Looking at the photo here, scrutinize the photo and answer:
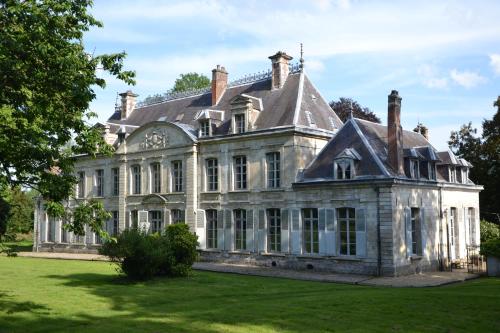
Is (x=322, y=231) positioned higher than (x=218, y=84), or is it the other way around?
(x=218, y=84)

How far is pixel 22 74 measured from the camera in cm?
→ 905

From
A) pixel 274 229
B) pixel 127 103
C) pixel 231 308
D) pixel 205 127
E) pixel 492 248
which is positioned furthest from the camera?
pixel 127 103

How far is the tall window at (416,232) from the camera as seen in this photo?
20719 mm

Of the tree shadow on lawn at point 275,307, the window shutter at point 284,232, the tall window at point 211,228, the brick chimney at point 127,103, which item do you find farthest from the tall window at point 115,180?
the tree shadow on lawn at point 275,307

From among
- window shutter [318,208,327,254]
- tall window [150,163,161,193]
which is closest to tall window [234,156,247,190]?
window shutter [318,208,327,254]

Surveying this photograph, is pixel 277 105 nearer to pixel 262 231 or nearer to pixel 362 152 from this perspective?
pixel 362 152

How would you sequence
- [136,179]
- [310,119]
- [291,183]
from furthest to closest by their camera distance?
[136,179], [310,119], [291,183]

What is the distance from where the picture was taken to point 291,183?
22.5 metres

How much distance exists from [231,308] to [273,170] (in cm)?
1252

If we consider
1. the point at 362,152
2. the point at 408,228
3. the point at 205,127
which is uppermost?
the point at 205,127

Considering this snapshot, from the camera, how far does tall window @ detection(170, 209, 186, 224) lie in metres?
27.1

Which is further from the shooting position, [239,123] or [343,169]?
[239,123]

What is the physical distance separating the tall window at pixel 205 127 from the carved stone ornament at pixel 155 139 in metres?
2.33

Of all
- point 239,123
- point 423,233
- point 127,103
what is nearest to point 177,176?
point 239,123
